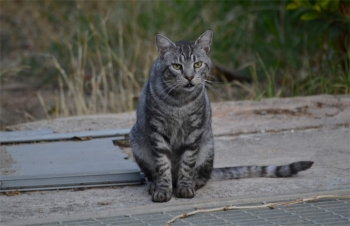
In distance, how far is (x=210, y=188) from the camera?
12.7 feet

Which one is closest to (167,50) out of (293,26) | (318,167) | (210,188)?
(210,188)

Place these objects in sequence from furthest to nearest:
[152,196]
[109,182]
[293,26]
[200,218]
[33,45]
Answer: [33,45], [293,26], [109,182], [152,196], [200,218]

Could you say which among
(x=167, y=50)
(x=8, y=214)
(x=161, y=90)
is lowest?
(x=8, y=214)

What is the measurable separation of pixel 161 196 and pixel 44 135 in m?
1.74

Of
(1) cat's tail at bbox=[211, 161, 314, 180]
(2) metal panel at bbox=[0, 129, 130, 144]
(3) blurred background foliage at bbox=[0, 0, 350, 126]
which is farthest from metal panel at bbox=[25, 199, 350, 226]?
(3) blurred background foliage at bbox=[0, 0, 350, 126]

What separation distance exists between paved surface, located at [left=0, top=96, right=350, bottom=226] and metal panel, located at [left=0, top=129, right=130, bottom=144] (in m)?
0.21

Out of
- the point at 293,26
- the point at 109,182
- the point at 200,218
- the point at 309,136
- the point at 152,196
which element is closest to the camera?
the point at 200,218

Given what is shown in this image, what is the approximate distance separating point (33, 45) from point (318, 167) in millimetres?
6222

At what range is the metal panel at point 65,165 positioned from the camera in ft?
13.0

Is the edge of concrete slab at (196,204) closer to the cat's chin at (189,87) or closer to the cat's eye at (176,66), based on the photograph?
the cat's chin at (189,87)

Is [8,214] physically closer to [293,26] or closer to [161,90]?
[161,90]

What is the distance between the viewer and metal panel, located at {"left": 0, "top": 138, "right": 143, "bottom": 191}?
13.0ft

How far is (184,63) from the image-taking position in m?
3.77

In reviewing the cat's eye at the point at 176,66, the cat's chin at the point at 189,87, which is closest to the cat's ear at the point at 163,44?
the cat's eye at the point at 176,66
